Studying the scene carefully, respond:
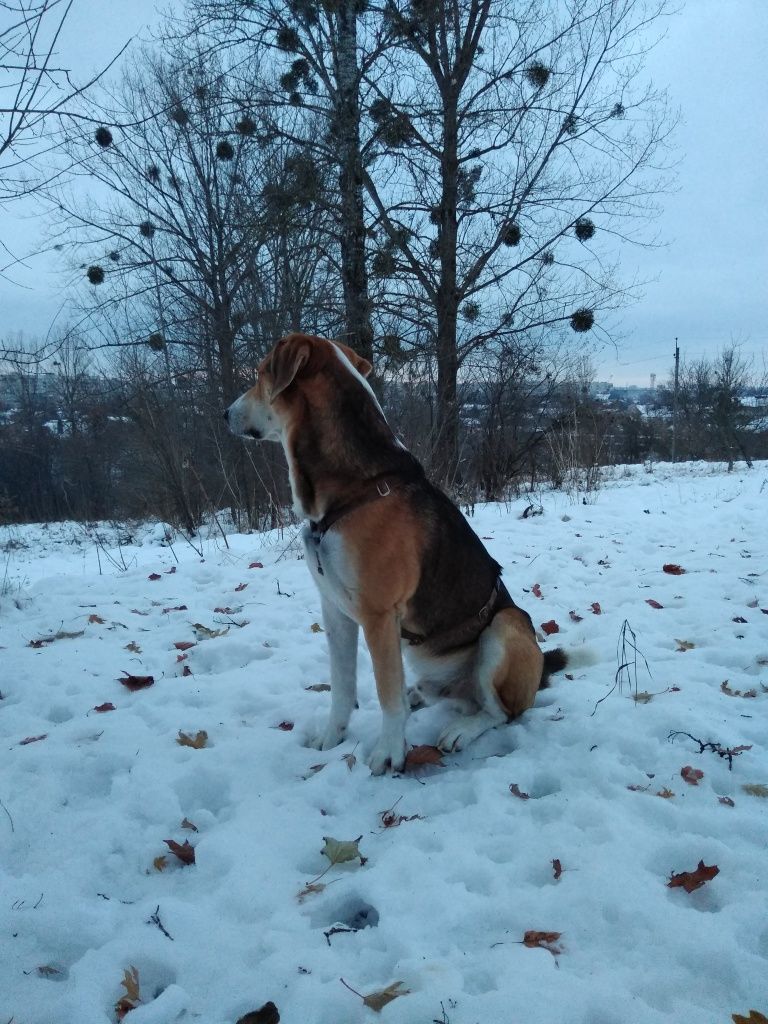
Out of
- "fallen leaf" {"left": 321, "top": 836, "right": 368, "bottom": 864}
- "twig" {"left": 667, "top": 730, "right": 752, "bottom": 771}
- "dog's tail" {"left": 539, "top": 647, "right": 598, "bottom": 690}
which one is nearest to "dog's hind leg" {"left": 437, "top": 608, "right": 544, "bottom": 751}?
"dog's tail" {"left": 539, "top": 647, "right": 598, "bottom": 690}

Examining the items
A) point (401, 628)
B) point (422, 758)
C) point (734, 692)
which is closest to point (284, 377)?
point (401, 628)

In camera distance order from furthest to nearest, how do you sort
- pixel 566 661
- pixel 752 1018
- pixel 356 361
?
1. pixel 566 661
2. pixel 356 361
3. pixel 752 1018

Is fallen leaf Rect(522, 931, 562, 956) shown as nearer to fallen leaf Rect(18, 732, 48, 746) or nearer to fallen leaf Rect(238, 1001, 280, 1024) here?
fallen leaf Rect(238, 1001, 280, 1024)

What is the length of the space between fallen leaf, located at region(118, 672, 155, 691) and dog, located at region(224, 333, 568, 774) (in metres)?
1.22

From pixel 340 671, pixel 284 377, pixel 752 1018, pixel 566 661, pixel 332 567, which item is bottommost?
pixel 752 1018

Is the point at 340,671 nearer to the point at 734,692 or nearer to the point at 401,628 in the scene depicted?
the point at 401,628

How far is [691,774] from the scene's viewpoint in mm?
2400

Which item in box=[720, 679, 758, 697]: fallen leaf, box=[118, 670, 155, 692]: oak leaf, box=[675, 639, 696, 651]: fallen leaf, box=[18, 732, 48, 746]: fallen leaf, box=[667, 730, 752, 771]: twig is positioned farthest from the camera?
box=[675, 639, 696, 651]: fallen leaf

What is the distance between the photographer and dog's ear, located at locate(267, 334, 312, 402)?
266 cm

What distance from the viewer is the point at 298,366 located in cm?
267

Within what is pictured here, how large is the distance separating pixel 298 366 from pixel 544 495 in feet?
28.9

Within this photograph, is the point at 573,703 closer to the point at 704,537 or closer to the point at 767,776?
the point at 767,776

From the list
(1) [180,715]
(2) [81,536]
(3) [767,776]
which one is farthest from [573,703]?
(2) [81,536]

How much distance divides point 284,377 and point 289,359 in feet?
0.28
